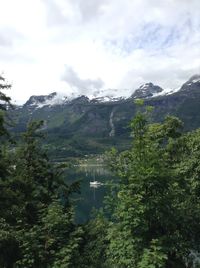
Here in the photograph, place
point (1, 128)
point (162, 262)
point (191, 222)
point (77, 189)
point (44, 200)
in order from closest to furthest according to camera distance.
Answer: point (162, 262)
point (191, 222)
point (1, 128)
point (44, 200)
point (77, 189)

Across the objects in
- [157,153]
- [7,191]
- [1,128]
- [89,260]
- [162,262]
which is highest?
[1,128]

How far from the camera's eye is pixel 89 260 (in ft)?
79.8

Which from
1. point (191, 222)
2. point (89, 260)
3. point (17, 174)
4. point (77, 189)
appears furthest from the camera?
point (77, 189)

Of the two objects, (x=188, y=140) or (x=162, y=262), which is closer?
(x=162, y=262)

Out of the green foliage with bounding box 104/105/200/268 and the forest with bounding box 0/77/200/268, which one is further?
the forest with bounding box 0/77/200/268

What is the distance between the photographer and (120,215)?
1780 centimetres

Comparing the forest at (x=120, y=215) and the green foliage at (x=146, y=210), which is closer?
the green foliage at (x=146, y=210)

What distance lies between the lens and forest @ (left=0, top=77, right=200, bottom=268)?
17453 mm

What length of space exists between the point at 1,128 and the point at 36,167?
9416 mm

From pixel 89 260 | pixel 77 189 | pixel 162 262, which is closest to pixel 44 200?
pixel 77 189

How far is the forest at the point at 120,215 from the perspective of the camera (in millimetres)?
17453

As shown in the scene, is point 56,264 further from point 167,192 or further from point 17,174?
point 17,174

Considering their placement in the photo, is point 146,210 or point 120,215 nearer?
point 146,210

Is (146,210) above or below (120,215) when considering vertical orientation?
above
